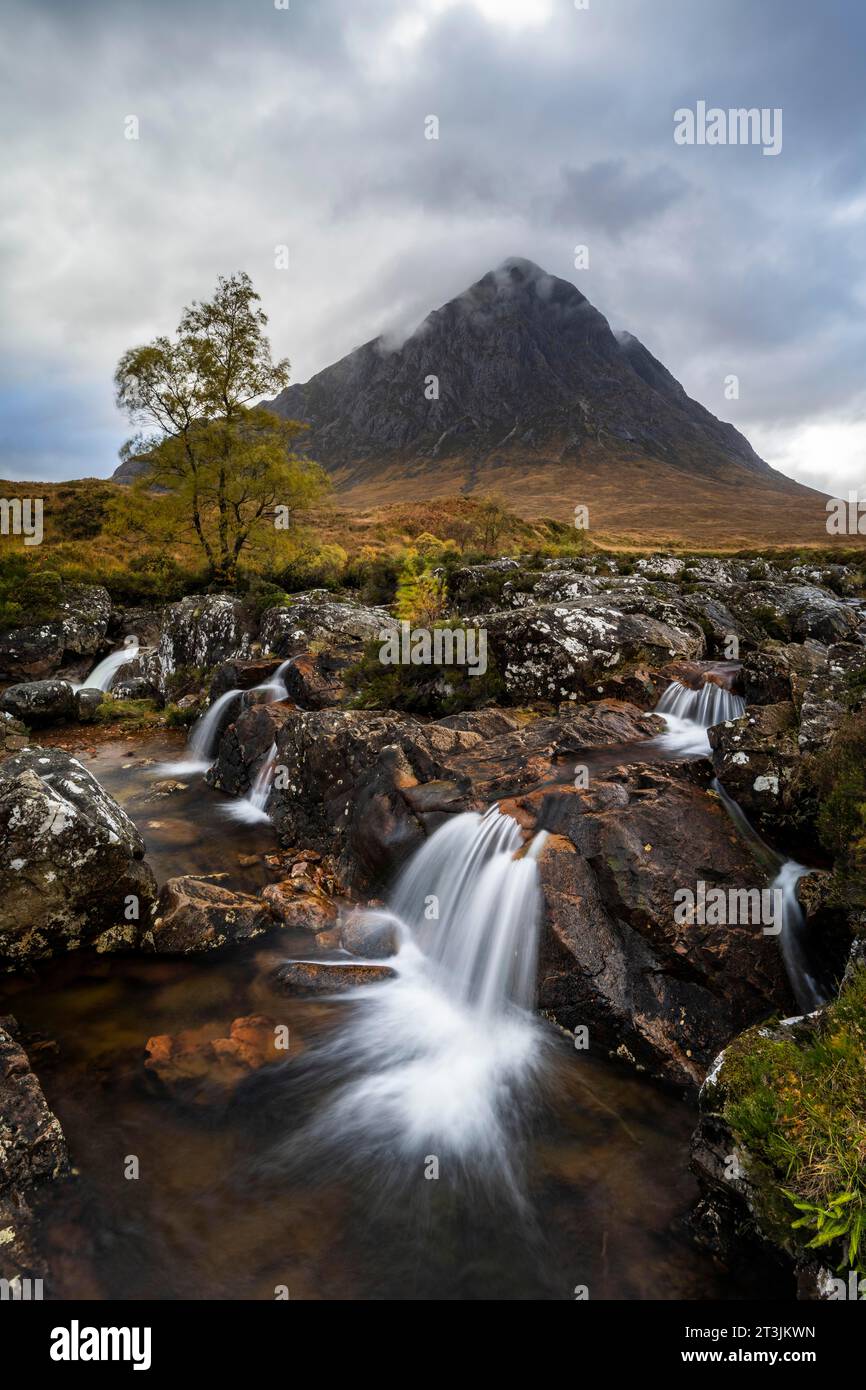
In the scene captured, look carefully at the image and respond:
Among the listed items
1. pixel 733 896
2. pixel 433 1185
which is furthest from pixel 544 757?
pixel 433 1185

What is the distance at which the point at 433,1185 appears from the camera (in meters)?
5.30

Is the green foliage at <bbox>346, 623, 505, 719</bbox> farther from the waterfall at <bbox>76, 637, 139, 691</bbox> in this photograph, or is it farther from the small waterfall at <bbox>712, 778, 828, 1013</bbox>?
the waterfall at <bbox>76, 637, 139, 691</bbox>

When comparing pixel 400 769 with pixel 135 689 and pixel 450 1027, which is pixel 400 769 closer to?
pixel 450 1027

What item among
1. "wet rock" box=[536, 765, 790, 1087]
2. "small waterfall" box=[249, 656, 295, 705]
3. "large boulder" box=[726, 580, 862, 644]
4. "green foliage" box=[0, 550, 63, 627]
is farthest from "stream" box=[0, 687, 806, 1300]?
"green foliage" box=[0, 550, 63, 627]

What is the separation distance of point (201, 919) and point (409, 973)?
307cm

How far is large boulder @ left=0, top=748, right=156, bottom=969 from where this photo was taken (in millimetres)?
7613

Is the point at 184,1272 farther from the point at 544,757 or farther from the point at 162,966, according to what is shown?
the point at 544,757

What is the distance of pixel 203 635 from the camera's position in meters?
21.6

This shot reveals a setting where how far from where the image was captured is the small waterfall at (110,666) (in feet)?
77.2

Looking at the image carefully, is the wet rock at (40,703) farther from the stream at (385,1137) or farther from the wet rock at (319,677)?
the stream at (385,1137)

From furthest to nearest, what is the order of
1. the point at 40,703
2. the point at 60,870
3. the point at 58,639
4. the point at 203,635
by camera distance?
1. the point at 58,639
2. the point at 203,635
3. the point at 40,703
4. the point at 60,870

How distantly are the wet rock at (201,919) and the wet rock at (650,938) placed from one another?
14.2 feet

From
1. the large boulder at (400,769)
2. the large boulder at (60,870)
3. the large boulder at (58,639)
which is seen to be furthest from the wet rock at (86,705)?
the large boulder at (60,870)

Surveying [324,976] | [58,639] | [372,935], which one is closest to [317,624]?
[372,935]
